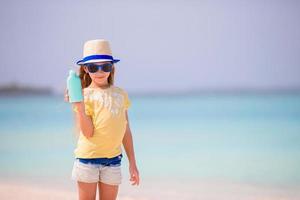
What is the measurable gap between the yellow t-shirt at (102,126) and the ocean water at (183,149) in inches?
84.6

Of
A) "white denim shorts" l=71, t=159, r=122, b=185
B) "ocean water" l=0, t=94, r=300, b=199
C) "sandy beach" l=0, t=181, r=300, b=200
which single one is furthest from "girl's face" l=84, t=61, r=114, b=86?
"ocean water" l=0, t=94, r=300, b=199

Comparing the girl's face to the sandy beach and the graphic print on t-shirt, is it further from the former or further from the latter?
the sandy beach

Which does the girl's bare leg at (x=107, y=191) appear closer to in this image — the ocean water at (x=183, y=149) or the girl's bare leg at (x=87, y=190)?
the girl's bare leg at (x=87, y=190)

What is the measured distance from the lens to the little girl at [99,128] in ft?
6.19

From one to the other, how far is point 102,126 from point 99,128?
0.01 metres

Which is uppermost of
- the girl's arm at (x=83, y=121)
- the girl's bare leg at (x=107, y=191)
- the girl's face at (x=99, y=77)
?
the girl's face at (x=99, y=77)

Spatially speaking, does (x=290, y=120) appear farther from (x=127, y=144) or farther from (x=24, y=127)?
(x=127, y=144)

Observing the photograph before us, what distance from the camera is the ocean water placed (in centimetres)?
445

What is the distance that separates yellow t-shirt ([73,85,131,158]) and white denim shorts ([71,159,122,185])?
0.11ft

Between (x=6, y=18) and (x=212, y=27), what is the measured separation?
6258mm

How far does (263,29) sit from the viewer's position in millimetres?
16531

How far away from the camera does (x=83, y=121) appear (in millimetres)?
1849

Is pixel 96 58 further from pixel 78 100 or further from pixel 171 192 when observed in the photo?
pixel 171 192

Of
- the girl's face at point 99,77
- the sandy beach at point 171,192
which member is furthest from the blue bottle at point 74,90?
the sandy beach at point 171,192
